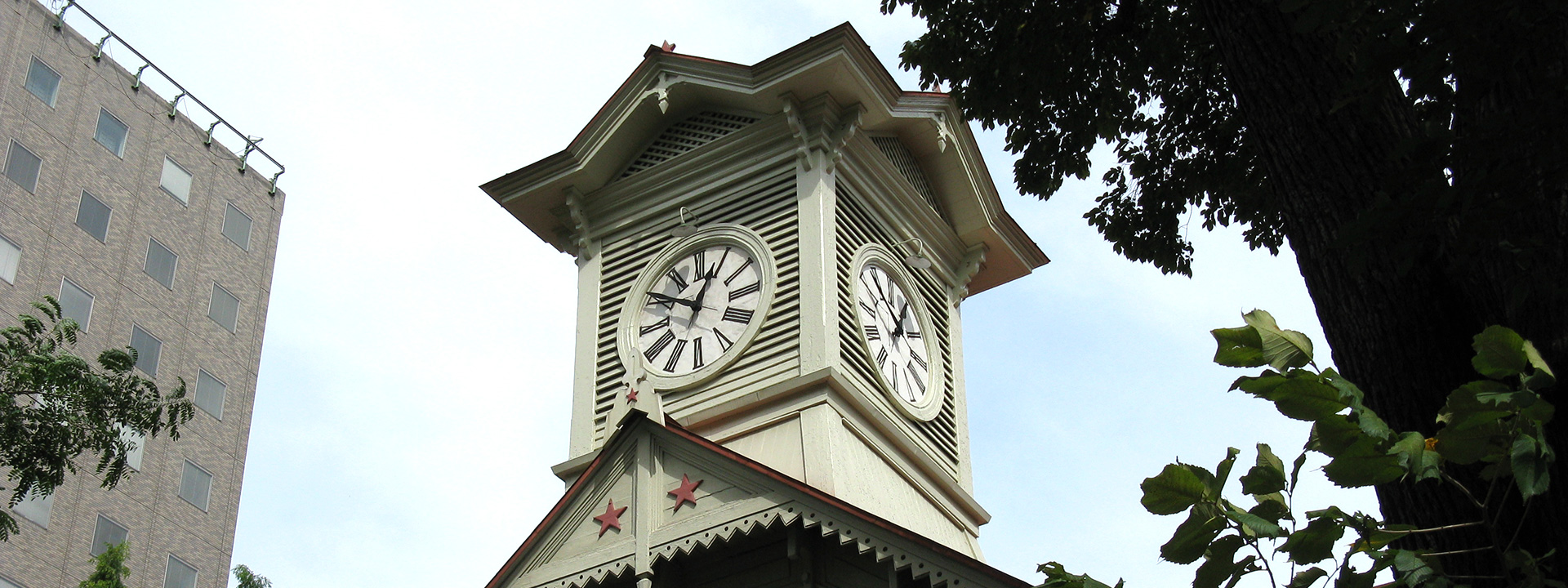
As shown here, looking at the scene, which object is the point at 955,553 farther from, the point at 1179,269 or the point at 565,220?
the point at 565,220

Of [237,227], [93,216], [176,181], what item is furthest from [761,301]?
[237,227]

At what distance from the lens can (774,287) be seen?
1603cm

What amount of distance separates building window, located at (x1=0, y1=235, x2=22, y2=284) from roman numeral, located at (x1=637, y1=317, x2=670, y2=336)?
3243 cm

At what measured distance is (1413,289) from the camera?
6066mm

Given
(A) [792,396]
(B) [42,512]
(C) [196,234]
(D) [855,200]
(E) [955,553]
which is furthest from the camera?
(C) [196,234]

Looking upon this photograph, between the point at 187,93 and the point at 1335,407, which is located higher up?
the point at 187,93

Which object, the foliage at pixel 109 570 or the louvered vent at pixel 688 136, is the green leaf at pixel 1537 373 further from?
the foliage at pixel 109 570

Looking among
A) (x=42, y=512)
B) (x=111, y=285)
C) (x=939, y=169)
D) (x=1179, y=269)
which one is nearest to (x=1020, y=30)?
(x=1179, y=269)

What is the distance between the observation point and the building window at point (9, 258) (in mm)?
43688

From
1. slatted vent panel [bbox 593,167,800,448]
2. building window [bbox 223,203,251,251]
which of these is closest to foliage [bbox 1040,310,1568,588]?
slatted vent panel [bbox 593,167,800,448]

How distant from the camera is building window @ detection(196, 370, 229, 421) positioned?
4875 cm

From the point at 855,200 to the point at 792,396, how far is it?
9.35 ft

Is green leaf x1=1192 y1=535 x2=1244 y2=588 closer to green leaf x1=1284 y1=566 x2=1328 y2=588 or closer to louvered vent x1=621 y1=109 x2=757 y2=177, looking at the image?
green leaf x1=1284 y1=566 x2=1328 y2=588

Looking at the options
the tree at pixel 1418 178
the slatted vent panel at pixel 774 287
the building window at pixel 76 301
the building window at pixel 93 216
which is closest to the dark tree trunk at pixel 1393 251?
the tree at pixel 1418 178
